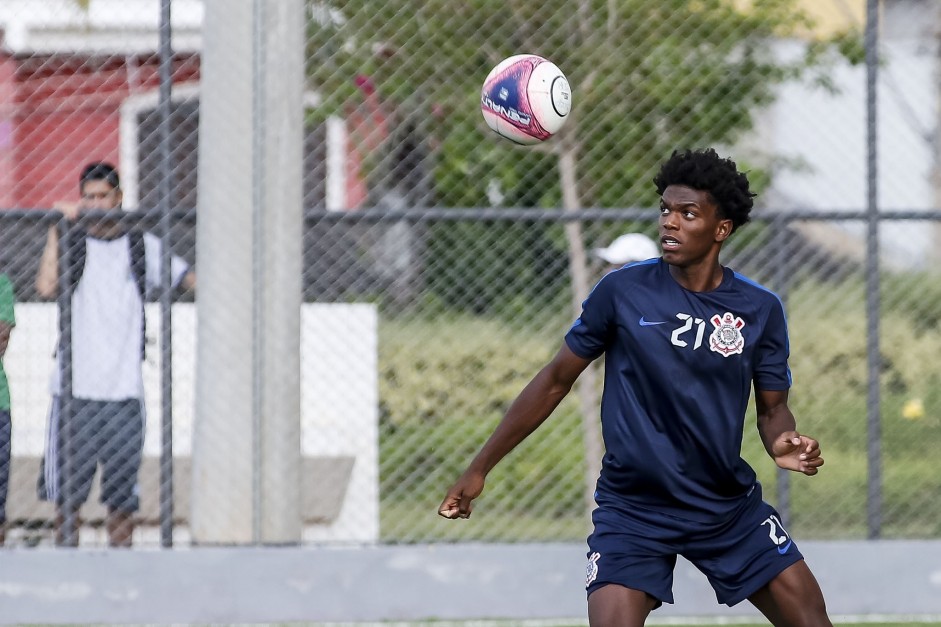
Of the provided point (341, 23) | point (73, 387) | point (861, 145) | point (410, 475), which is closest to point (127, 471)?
point (73, 387)

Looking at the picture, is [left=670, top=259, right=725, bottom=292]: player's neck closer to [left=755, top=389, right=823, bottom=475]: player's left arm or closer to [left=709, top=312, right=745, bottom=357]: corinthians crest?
[left=709, top=312, right=745, bottom=357]: corinthians crest

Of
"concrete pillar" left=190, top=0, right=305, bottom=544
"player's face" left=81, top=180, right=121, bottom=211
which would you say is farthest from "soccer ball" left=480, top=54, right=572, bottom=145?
"player's face" left=81, top=180, right=121, bottom=211

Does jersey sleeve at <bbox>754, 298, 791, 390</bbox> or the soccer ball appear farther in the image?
the soccer ball

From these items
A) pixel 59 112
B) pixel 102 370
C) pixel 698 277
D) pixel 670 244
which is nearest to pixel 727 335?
pixel 698 277

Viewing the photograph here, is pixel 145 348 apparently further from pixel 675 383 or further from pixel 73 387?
pixel 675 383

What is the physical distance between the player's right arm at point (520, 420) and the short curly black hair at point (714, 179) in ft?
2.08

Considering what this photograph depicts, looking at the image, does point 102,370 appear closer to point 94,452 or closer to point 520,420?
point 94,452

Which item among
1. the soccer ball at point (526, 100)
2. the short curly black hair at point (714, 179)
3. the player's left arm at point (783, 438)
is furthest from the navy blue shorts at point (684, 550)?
the soccer ball at point (526, 100)

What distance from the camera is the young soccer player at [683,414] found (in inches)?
169

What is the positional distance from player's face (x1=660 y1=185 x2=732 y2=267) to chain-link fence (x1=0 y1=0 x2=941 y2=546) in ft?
8.70

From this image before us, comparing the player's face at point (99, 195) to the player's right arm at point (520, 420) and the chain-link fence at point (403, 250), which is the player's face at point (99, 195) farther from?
the player's right arm at point (520, 420)

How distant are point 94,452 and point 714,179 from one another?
13.1 ft

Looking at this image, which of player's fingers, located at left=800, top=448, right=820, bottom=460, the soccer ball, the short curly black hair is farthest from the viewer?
the soccer ball

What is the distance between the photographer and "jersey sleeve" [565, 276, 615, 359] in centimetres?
439
